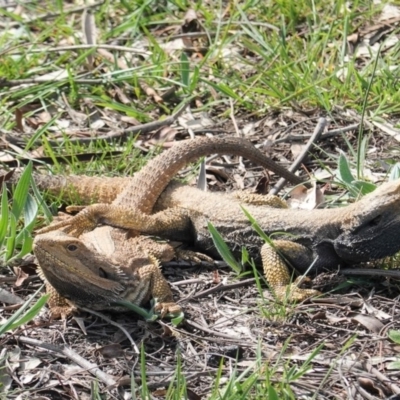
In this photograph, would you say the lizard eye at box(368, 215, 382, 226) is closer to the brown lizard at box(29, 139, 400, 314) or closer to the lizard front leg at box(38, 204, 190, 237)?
the brown lizard at box(29, 139, 400, 314)

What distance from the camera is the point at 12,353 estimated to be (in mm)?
4820

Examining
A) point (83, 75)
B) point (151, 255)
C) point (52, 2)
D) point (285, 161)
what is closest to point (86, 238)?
point (151, 255)


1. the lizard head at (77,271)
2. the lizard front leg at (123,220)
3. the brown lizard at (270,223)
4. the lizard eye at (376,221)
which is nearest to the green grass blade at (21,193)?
the lizard front leg at (123,220)

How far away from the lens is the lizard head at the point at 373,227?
16.9 ft

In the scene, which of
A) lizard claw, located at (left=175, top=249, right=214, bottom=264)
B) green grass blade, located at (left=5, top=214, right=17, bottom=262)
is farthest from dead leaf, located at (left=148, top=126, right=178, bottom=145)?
green grass blade, located at (left=5, top=214, right=17, bottom=262)

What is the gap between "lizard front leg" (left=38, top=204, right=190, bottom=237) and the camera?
566 centimetres

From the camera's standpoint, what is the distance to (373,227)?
5215 mm

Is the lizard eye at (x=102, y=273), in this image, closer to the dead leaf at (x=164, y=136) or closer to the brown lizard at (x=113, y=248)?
the brown lizard at (x=113, y=248)

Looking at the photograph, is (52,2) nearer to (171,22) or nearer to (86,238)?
(171,22)

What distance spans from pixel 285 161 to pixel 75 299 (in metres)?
2.18

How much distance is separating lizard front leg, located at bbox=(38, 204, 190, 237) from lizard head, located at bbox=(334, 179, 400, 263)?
41.5 inches

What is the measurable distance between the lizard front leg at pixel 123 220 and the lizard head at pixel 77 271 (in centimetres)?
58

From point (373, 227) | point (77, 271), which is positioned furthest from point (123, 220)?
point (373, 227)

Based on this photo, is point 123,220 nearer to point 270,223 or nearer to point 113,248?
point 113,248
